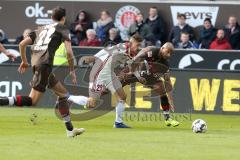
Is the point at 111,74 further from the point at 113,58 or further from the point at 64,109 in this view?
the point at 64,109

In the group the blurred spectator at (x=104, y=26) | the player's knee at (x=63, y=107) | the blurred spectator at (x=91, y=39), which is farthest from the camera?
the blurred spectator at (x=104, y=26)

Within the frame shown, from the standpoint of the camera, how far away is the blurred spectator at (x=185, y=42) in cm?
2472

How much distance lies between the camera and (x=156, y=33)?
2547 centimetres

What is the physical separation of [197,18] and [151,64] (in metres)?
7.60

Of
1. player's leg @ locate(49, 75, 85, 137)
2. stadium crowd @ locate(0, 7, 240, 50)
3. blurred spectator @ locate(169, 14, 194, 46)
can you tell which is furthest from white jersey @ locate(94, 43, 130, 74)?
blurred spectator @ locate(169, 14, 194, 46)

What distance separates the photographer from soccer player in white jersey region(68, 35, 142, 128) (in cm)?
1827

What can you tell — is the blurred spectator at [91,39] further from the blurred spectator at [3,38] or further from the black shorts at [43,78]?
the black shorts at [43,78]

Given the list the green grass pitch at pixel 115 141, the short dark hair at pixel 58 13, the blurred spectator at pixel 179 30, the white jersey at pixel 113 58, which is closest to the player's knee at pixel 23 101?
the green grass pitch at pixel 115 141

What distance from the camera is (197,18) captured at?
26.1m

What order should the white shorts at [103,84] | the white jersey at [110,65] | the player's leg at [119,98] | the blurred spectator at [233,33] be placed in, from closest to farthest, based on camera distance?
the player's leg at [119,98] → the white shorts at [103,84] → the white jersey at [110,65] → the blurred spectator at [233,33]

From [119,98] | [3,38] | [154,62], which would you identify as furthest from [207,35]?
[119,98]

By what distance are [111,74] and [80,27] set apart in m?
6.87

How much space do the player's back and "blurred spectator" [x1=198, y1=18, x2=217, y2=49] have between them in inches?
393

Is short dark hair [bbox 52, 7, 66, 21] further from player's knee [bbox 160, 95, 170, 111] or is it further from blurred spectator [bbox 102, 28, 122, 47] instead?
blurred spectator [bbox 102, 28, 122, 47]
